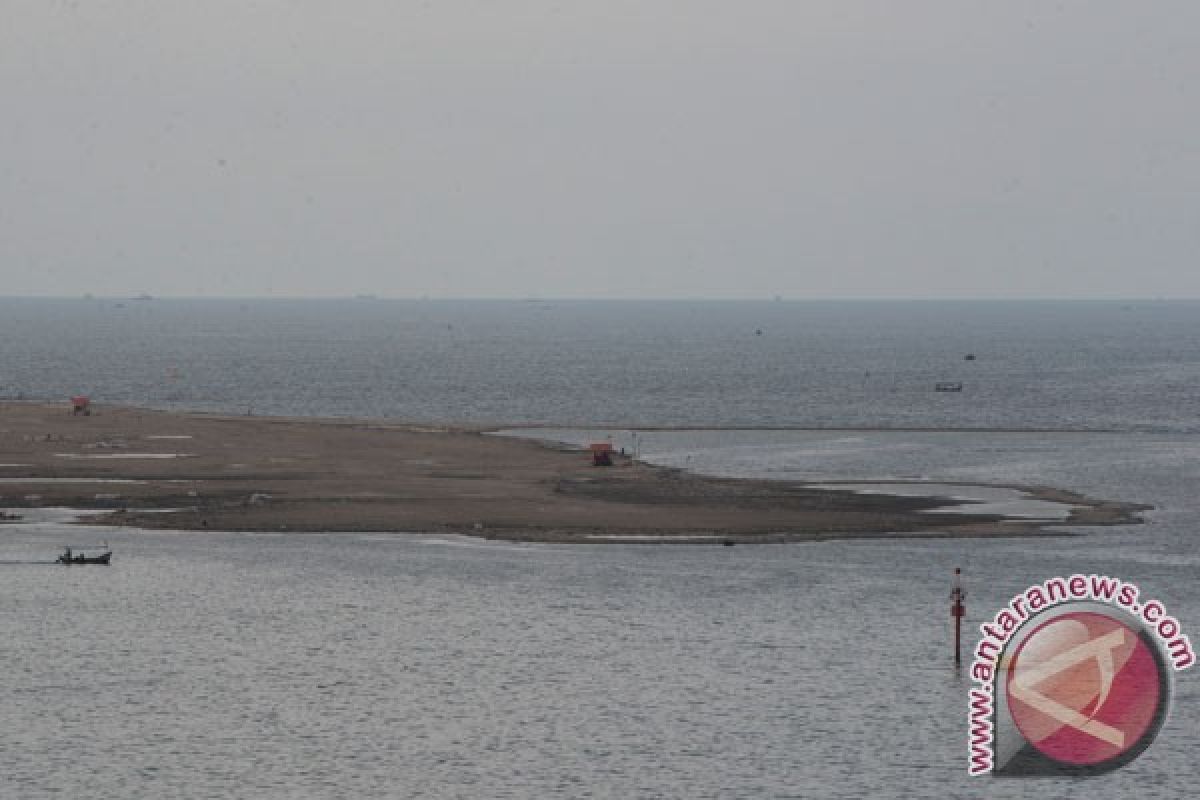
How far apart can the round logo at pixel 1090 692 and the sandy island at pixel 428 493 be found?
25066 millimetres

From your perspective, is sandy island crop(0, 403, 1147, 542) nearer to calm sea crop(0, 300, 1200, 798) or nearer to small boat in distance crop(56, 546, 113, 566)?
calm sea crop(0, 300, 1200, 798)

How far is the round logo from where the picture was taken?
48938mm

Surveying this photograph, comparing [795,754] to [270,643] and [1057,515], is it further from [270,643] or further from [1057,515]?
[1057,515]

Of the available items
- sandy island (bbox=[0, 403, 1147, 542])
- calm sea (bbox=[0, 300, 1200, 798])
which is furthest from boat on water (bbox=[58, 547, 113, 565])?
sandy island (bbox=[0, 403, 1147, 542])

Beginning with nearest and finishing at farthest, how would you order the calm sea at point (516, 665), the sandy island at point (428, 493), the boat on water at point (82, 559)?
the calm sea at point (516, 665) < the boat on water at point (82, 559) < the sandy island at point (428, 493)

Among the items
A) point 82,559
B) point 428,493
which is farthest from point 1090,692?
point 428,493

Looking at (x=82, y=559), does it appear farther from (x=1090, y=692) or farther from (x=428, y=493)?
(x=1090, y=692)

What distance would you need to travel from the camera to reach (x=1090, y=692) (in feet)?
178

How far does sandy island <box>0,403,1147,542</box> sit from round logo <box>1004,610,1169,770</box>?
25.1 m

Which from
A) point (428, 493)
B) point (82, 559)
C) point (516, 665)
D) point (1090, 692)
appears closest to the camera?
point (1090, 692)

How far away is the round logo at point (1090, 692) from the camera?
48.9 m

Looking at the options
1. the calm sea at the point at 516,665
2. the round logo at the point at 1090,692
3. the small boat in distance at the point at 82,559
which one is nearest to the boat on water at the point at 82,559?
the small boat in distance at the point at 82,559

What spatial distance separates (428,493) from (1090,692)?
1856 inches

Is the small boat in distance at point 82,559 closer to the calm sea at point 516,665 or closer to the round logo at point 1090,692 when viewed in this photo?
the calm sea at point 516,665
